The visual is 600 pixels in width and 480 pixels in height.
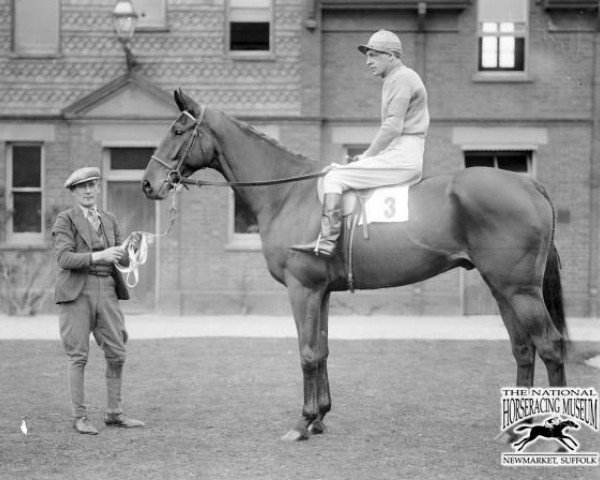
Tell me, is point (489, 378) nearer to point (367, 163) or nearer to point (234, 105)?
point (367, 163)

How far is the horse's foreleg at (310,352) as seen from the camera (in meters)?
7.24

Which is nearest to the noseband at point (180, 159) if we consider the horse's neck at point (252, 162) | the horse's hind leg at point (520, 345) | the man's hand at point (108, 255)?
the horse's neck at point (252, 162)

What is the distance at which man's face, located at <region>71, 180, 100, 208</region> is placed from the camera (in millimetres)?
7605

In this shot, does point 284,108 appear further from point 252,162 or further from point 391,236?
point 391,236

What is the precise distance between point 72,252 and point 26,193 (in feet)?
37.3

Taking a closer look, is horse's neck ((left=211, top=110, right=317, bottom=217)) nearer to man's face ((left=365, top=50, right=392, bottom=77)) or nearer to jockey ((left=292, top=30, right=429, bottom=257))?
jockey ((left=292, top=30, right=429, bottom=257))

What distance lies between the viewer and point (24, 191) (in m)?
18.2

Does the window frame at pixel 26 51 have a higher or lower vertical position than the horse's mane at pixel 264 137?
higher

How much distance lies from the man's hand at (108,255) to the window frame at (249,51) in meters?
10.9

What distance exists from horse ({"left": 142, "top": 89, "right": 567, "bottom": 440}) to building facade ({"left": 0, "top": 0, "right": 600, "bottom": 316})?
32.8ft

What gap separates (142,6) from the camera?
18.0 m

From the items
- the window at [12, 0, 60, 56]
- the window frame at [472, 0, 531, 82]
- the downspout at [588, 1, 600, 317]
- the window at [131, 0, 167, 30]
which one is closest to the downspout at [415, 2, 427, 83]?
the window frame at [472, 0, 531, 82]

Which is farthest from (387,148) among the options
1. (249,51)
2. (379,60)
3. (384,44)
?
(249,51)

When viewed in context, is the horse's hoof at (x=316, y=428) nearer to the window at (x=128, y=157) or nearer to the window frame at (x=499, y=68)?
the window at (x=128, y=157)
